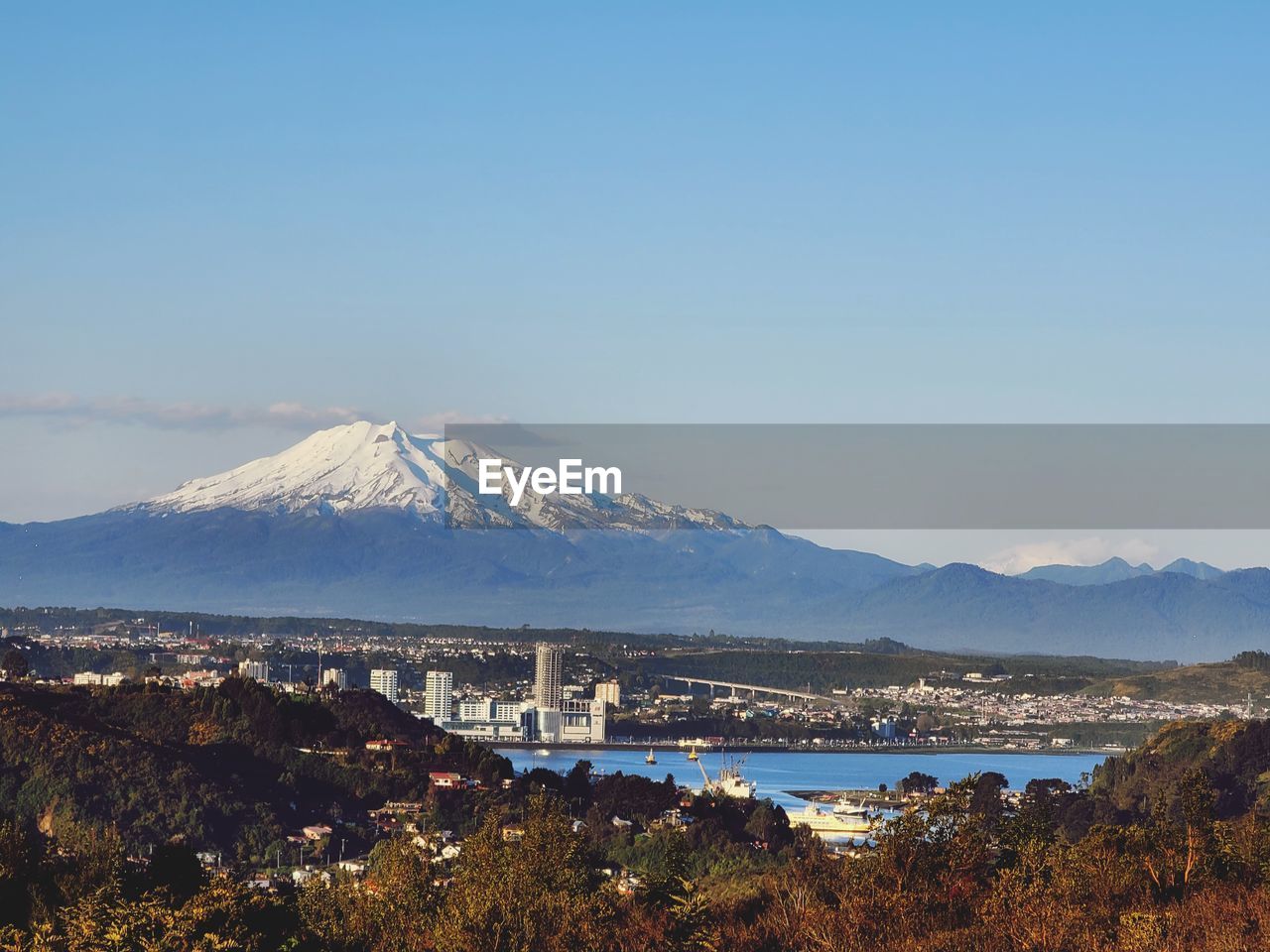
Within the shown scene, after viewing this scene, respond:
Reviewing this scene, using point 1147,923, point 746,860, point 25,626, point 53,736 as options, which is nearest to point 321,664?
point 25,626

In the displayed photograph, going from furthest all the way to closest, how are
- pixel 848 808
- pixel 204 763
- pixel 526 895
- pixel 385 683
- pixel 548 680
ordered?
pixel 548 680 < pixel 385 683 < pixel 848 808 < pixel 204 763 < pixel 526 895

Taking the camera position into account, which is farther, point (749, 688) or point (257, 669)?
point (749, 688)

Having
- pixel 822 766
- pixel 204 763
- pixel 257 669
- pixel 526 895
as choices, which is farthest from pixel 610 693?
pixel 526 895

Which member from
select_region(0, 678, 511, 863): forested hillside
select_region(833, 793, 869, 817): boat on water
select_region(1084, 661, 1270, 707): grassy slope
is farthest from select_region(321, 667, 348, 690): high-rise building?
select_region(1084, 661, 1270, 707): grassy slope

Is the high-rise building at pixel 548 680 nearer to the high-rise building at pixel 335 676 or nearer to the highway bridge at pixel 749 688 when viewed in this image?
the high-rise building at pixel 335 676

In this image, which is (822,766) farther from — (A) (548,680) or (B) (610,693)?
(B) (610,693)

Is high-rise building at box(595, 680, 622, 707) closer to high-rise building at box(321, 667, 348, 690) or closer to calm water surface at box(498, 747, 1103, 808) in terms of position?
high-rise building at box(321, 667, 348, 690)

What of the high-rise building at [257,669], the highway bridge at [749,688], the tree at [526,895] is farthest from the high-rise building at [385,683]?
the tree at [526,895]
